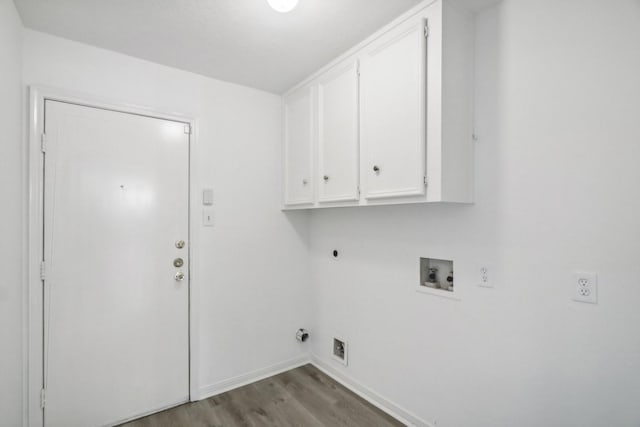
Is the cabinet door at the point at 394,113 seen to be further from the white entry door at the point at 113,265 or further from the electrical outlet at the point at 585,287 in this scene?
the white entry door at the point at 113,265

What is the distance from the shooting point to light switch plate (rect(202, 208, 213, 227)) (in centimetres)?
232

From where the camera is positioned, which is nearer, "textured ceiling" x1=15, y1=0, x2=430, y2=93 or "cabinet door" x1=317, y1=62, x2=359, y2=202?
"textured ceiling" x1=15, y1=0, x2=430, y2=93

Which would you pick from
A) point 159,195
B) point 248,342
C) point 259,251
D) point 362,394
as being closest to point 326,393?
point 362,394

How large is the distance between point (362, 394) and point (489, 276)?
1.38 m

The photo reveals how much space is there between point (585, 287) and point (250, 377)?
93.0 inches

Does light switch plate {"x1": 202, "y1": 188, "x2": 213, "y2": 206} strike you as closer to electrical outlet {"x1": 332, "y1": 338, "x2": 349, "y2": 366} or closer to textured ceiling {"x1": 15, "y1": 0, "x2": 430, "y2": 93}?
textured ceiling {"x1": 15, "y1": 0, "x2": 430, "y2": 93}

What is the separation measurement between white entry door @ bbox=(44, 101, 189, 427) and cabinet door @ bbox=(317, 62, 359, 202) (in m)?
1.03

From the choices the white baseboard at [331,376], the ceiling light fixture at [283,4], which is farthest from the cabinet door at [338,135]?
the white baseboard at [331,376]

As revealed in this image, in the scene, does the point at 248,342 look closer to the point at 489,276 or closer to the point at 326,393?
the point at 326,393

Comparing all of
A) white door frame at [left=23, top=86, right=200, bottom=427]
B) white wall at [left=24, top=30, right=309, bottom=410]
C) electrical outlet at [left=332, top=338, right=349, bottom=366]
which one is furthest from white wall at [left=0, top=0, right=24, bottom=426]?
electrical outlet at [left=332, top=338, right=349, bottom=366]

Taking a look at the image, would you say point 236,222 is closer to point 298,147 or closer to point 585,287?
point 298,147

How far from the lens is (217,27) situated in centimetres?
174

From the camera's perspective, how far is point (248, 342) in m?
2.54

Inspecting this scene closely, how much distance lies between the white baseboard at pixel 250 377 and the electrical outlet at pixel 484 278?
1.87 meters
